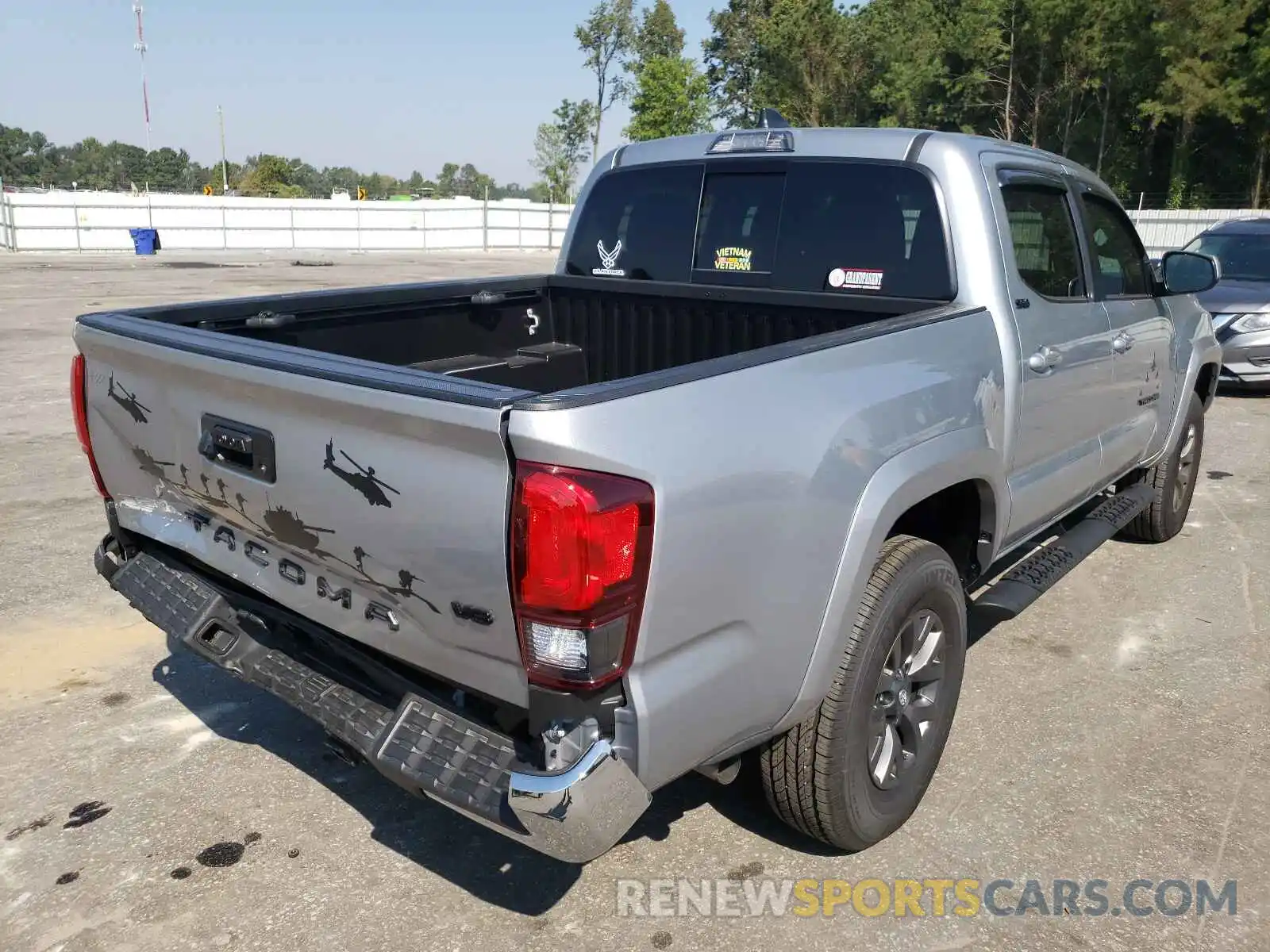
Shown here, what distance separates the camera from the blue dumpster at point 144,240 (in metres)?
30.6

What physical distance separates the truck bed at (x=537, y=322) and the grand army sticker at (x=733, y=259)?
15cm

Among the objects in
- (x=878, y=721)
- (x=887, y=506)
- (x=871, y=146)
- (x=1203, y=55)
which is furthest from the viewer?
(x=1203, y=55)

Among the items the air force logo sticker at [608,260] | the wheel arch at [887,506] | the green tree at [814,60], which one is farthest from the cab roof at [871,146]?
the green tree at [814,60]

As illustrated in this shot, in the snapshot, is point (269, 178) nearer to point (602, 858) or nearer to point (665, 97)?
point (665, 97)

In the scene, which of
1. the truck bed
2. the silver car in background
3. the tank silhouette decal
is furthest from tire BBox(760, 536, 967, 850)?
the silver car in background

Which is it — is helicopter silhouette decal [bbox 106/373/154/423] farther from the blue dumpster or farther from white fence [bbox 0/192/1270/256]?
the blue dumpster

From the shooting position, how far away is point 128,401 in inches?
115

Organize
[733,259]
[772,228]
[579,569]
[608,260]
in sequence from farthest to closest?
1. [608,260]
2. [733,259]
3. [772,228]
4. [579,569]

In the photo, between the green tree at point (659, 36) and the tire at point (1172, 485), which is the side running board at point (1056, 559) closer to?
the tire at point (1172, 485)

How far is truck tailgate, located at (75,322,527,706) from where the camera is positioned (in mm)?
2082

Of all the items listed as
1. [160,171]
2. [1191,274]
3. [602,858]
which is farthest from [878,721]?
[160,171]

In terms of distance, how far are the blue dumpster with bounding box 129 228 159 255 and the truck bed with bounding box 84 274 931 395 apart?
99.2 ft

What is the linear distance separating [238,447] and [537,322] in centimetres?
216

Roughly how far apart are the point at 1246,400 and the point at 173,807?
1024 centimetres
